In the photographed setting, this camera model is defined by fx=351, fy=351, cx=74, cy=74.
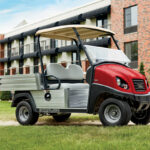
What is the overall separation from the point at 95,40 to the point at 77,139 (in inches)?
973

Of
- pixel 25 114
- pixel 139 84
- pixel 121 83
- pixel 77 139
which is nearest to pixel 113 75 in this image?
pixel 121 83

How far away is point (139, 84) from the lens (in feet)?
28.8

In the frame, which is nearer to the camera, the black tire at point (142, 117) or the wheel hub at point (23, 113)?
the black tire at point (142, 117)

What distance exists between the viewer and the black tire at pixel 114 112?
27.3 ft

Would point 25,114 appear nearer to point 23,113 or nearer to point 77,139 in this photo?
point 23,113

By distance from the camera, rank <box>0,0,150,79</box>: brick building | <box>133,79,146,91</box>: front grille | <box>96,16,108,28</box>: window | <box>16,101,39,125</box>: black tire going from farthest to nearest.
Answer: <box>96,16,108,28</box>: window, <box>0,0,150,79</box>: brick building, <box>16,101,39,125</box>: black tire, <box>133,79,146,91</box>: front grille

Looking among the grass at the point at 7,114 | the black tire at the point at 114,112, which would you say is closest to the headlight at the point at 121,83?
the black tire at the point at 114,112

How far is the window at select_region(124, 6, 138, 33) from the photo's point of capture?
1111 inches

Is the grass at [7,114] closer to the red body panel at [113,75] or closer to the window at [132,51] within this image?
the red body panel at [113,75]

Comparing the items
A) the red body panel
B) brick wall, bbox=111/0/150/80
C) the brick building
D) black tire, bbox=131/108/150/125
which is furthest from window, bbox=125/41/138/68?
the red body panel

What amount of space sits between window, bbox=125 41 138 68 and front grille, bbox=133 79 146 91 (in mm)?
19123

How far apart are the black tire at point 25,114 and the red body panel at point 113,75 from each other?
8.73ft

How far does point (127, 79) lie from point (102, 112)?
102 cm

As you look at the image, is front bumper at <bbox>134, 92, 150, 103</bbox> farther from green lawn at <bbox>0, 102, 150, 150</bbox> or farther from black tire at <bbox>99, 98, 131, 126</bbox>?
green lawn at <bbox>0, 102, 150, 150</bbox>
